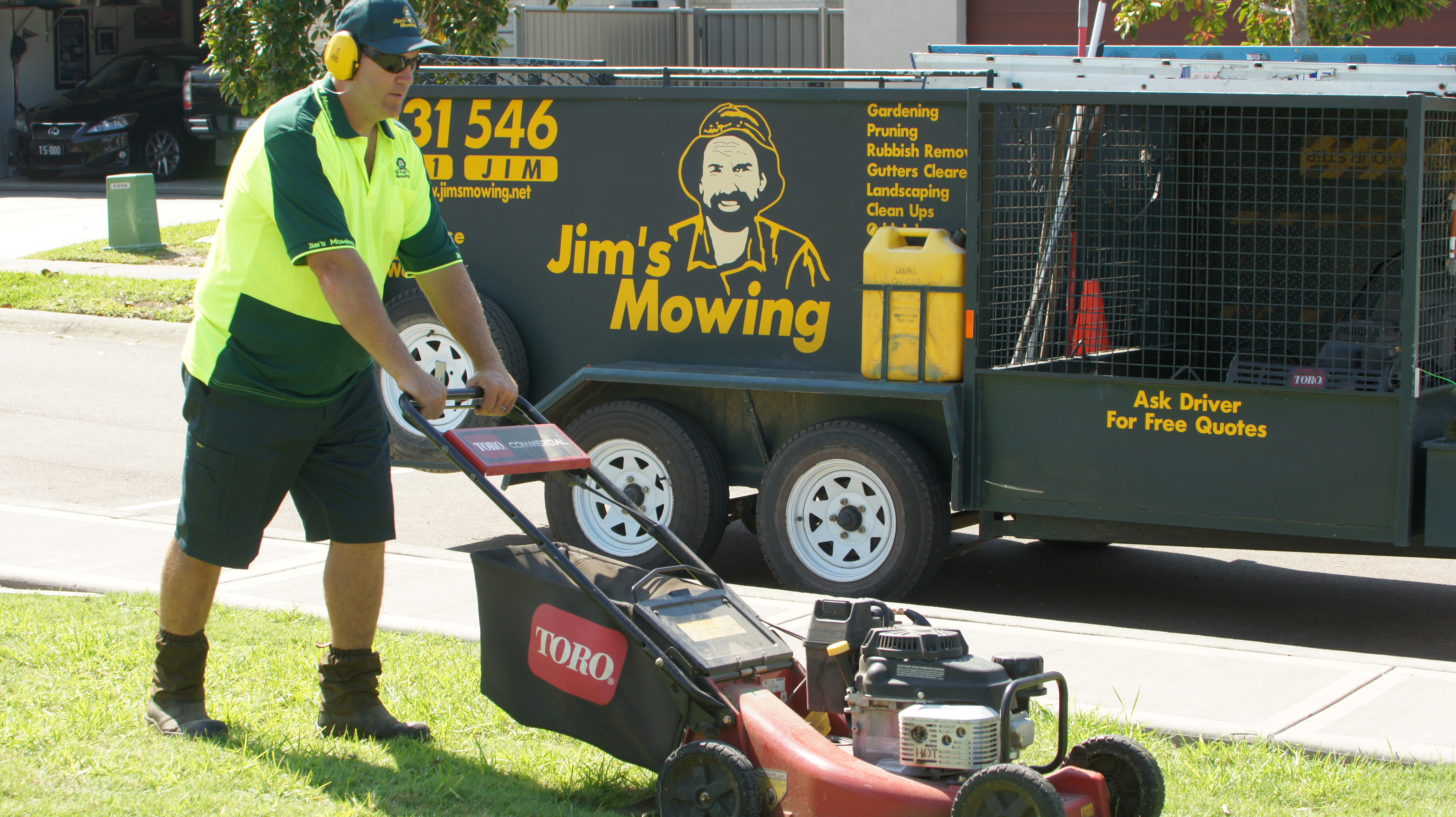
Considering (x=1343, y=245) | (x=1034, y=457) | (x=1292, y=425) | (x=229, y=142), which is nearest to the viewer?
(x=1292, y=425)

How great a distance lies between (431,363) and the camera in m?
7.61

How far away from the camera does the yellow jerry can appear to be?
252 inches

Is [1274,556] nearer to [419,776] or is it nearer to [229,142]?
[419,776]

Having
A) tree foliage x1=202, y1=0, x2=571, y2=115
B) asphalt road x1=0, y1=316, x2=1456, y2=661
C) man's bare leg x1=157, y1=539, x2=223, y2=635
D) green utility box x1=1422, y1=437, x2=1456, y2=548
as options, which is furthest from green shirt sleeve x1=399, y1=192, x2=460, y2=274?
tree foliage x1=202, y1=0, x2=571, y2=115

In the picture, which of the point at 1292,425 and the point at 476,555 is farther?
the point at 1292,425

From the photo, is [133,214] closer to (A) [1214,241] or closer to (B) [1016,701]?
(A) [1214,241]

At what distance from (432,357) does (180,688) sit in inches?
134

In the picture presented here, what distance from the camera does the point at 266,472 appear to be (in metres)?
4.21

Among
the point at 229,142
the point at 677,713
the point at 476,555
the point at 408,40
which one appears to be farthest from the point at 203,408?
the point at 229,142

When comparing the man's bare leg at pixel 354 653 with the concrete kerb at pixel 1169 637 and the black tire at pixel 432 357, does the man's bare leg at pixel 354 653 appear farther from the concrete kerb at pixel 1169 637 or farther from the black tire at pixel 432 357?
the black tire at pixel 432 357

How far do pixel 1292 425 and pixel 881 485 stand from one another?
1628 millimetres

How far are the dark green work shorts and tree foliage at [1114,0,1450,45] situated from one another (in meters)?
7.31

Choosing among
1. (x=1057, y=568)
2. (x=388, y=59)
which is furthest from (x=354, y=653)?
(x=1057, y=568)

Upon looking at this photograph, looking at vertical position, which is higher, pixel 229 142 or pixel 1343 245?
pixel 229 142
